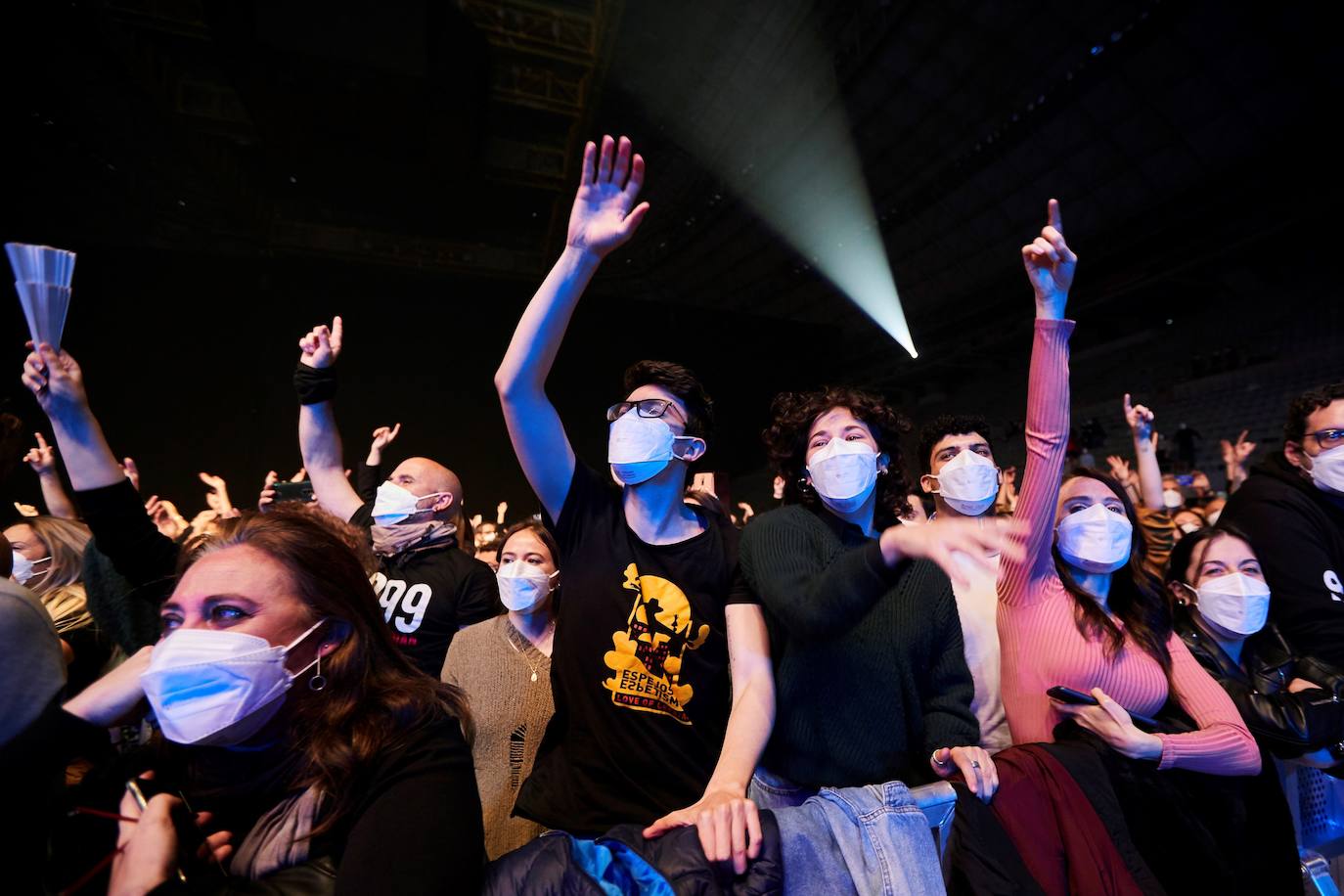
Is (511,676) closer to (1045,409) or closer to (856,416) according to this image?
(856,416)

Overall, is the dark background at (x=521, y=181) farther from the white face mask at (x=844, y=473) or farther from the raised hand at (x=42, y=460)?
the white face mask at (x=844, y=473)

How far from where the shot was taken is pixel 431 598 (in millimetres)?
2271

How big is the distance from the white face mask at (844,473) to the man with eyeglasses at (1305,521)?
1628 mm

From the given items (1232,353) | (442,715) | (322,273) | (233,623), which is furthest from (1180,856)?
(1232,353)

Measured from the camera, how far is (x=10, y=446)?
171 cm

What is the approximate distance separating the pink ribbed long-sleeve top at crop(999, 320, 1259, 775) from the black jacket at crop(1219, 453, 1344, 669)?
0.55 metres

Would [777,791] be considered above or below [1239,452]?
below

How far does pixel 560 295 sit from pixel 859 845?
1171 mm

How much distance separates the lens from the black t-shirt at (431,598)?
7.29ft

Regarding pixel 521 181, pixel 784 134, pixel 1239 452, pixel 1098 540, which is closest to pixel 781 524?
pixel 1098 540

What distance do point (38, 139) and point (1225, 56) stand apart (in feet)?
52.2

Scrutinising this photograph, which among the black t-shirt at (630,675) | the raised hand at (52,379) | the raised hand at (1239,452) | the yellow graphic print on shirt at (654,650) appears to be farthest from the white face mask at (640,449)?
the raised hand at (1239,452)

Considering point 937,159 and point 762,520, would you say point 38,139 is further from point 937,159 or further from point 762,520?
point 937,159

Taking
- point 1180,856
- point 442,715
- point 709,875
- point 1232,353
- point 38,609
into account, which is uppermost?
point 1232,353
